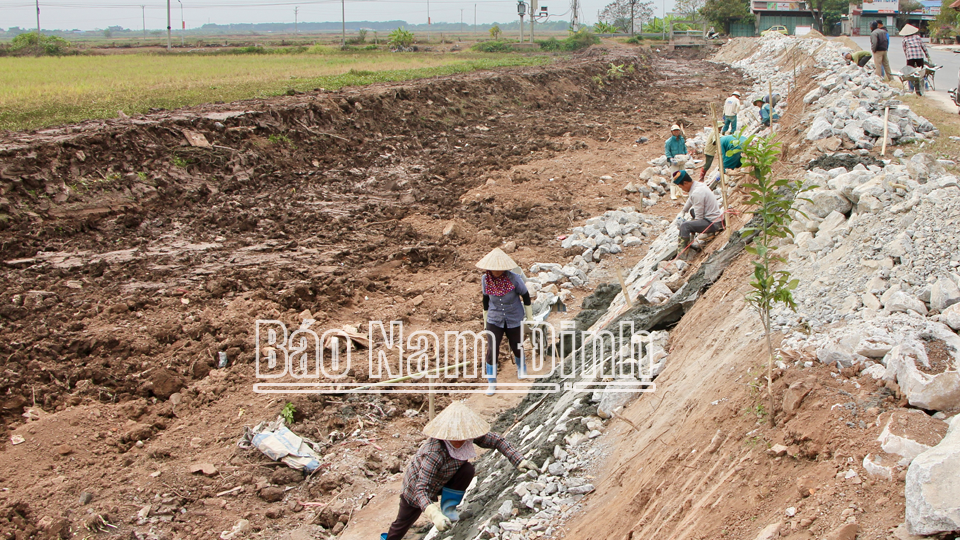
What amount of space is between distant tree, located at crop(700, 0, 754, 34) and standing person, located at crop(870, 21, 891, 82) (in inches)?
1826

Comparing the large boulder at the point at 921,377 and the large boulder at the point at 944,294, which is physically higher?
the large boulder at the point at 944,294

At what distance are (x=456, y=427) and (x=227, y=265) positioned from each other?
6.87 metres

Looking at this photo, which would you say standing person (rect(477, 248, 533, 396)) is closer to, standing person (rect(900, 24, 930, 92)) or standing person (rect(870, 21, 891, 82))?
standing person (rect(900, 24, 930, 92))

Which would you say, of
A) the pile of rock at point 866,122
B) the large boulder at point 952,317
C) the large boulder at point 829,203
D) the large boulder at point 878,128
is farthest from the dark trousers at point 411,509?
the large boulder at point 878,128

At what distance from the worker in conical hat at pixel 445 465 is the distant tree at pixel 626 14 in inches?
2919

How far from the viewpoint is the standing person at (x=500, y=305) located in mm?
6703

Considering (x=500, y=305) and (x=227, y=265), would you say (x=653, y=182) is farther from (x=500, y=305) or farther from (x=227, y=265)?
(x=227, y=265)

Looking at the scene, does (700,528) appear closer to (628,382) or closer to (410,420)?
(628,382)

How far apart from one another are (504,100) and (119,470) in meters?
20.7

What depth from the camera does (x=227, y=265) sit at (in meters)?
10.1

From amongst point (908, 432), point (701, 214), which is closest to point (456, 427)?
point (908, 432)

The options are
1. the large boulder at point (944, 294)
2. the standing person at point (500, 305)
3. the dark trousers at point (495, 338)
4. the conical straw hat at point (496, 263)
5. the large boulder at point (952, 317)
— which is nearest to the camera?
the large boulder at point (952, 317)

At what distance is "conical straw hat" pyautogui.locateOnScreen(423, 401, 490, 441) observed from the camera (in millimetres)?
4238

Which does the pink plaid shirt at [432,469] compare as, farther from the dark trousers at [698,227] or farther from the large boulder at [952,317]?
the dark trousers at [698,227]
